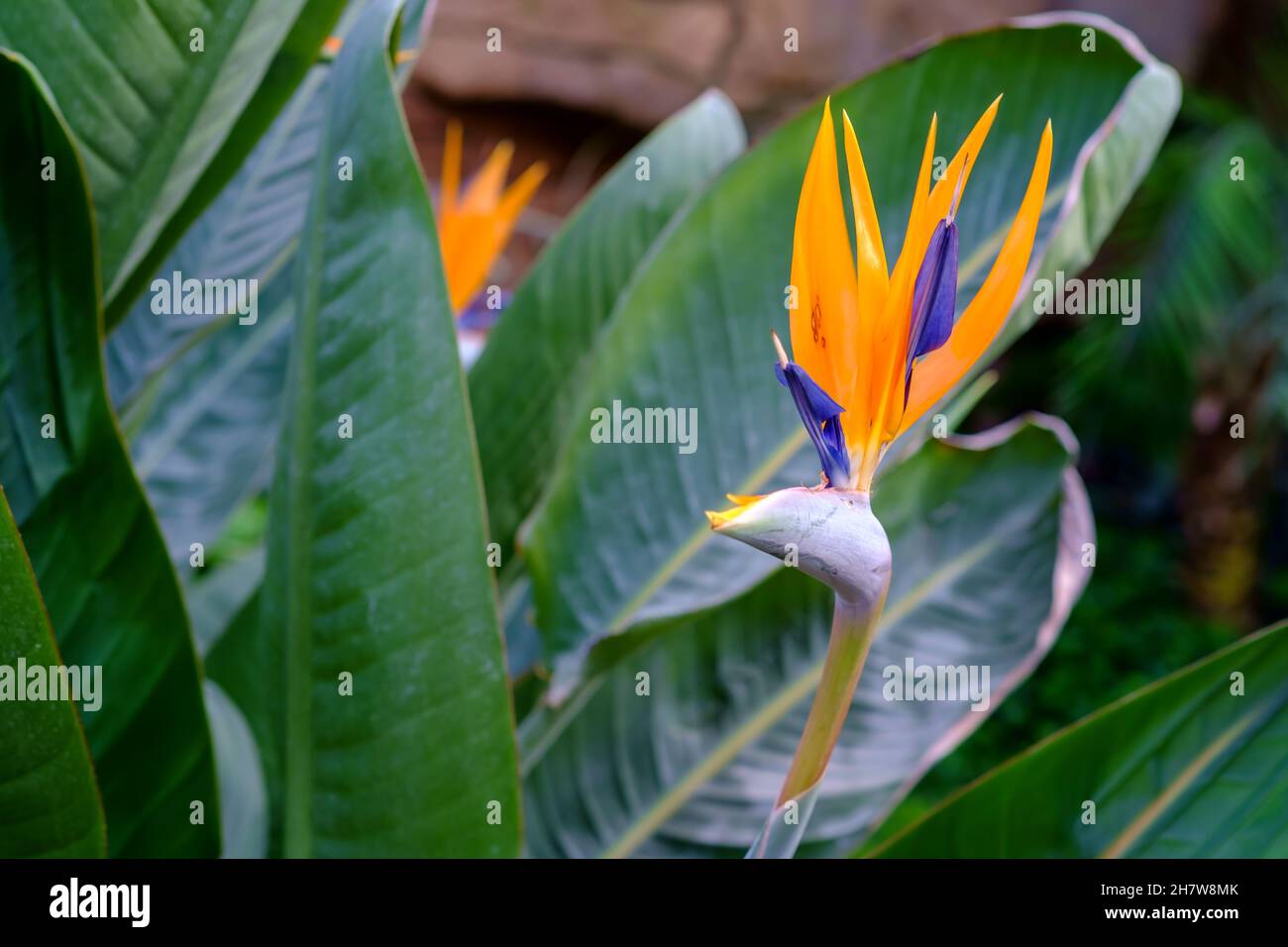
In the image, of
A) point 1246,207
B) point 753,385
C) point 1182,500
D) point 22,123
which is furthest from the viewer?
point 1182,500

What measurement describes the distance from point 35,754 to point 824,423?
275 millimetres

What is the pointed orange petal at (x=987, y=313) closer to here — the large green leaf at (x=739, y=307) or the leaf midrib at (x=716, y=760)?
the large green leaf at (x=739, y=307)

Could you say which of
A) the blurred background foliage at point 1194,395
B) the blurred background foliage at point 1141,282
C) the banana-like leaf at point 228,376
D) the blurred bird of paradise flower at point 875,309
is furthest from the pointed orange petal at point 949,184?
the blurred background foliage at point 1141,282

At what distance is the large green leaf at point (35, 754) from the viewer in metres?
0.36

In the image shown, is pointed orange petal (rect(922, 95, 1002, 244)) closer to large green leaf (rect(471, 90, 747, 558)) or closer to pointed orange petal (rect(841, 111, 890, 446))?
pointed orange petal (rect(841, 111, 890, 446))

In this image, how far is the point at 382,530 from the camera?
430 millimetres

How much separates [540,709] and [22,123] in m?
0.35

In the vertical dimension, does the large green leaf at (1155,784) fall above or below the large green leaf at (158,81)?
below

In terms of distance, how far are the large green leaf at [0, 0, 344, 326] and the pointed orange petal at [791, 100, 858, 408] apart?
0.26 meters

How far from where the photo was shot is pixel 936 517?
0.63m

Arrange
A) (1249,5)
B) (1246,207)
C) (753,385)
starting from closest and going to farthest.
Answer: (753,385) → (1246,207) → (1249,5)

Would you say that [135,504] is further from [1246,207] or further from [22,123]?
[1246,207]

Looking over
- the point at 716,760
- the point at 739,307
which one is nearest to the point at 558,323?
the point at 739,307

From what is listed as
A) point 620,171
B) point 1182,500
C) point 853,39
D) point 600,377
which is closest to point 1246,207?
point 1182,500
